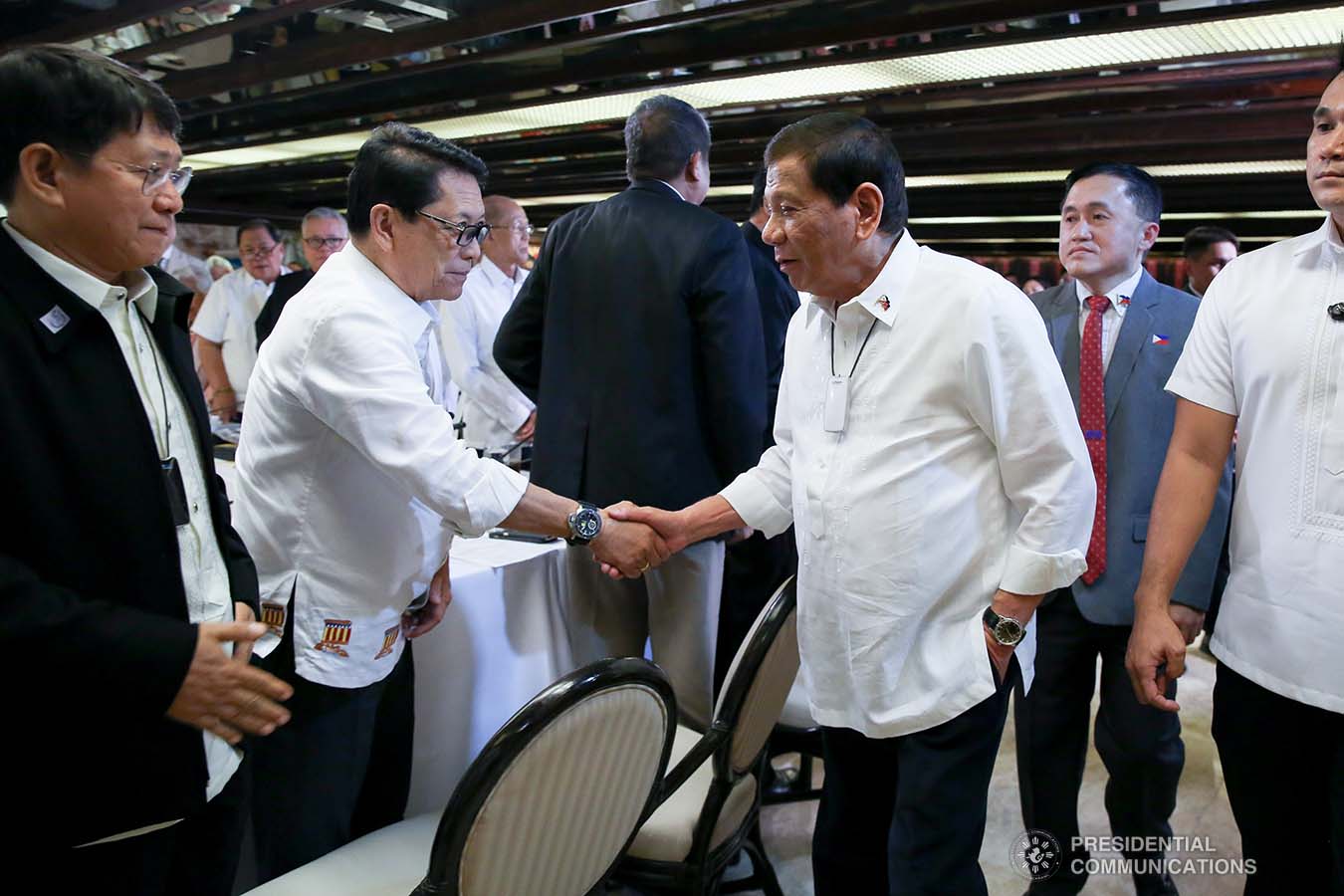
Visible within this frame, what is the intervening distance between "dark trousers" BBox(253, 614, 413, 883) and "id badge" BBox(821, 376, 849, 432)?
3.04 feet

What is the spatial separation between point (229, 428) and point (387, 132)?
99.7 inches

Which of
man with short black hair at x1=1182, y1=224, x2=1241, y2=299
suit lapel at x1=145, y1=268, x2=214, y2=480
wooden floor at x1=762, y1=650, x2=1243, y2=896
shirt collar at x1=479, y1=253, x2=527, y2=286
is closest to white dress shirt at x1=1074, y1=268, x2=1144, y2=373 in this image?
wooden floor at x1=762, y1=650, x2=1243, y2=896

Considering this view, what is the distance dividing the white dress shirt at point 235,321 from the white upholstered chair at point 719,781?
4338mm

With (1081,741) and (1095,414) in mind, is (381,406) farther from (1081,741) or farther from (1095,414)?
(1081,741)

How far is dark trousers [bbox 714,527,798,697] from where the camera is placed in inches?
113

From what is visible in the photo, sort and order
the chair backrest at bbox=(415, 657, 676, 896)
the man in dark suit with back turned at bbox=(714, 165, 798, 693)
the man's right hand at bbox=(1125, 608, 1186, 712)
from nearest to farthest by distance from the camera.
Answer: the chair backrest at bbox=(415, 657, 676, 896)
the man's right hand at bbox=(1125, 608, 1186, 712)
the man in dark suit with back turned at bbox=(714, 165, 798, 693)

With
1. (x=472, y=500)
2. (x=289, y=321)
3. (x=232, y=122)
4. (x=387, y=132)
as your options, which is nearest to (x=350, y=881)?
(x=472, y=500)

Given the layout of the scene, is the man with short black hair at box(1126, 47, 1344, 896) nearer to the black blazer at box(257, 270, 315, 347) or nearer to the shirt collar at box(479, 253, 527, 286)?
the shirt collar at box(479, 253, 527, 286)

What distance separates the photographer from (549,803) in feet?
4.25

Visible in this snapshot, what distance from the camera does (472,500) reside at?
63.1 inches

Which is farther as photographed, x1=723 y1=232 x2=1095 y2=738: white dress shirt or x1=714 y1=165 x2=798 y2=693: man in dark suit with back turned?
x1=714 y1=165 x2=798 y2=693: man in dark suit with back turned

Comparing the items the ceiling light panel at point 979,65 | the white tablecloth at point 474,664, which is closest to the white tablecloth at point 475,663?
the white tablecloth at point 474,664

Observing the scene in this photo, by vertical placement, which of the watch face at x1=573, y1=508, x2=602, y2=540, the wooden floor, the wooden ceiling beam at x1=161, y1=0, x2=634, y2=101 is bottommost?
the wooden floor

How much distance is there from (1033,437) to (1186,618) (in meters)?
0.52
